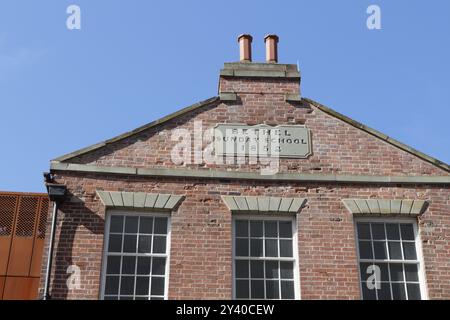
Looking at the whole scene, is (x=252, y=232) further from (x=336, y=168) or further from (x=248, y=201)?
(x=336, y=168)

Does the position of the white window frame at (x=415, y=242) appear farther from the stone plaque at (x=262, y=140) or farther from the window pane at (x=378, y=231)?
the stone plaque at (x=262, y=140)

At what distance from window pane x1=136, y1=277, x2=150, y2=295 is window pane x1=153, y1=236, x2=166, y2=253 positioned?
0.54 m

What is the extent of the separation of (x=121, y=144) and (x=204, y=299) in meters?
3.40

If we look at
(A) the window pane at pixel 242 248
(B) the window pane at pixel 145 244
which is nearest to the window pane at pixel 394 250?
(A) the window pane at pixel 242 248

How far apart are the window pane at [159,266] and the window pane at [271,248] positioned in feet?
5.99

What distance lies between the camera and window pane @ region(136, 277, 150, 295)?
37.3ft

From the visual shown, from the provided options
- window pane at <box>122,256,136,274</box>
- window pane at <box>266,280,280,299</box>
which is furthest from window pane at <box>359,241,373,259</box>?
window pane at <box>122,256,136,274</box>

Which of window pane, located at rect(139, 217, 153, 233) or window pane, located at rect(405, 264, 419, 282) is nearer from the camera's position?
window pane, located at rect(405, 264, 419, 282)

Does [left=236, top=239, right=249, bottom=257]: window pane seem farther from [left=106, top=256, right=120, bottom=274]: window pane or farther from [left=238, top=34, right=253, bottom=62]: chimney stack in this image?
[left=238, top=34, right=253, bottom=62]: chimney stack

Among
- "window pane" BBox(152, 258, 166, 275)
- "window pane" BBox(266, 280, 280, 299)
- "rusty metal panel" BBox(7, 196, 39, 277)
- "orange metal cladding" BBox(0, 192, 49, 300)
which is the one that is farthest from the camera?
"rusty metal panel" BBox(7, 196, 39, 277)

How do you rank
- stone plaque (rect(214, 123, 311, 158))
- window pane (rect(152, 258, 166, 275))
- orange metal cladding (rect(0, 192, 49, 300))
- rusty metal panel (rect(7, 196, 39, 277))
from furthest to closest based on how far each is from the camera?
stone plaque (rect(214, 123, 311, 158))
rusty metal panel (rect(7, 196, 39, 277))
orange metal cladding (rect(0, 192, 49, 300))
window pane (rect(152, 258, 166, 275))

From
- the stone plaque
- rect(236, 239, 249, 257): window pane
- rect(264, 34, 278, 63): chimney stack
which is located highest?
rect(264, 34, 278, 63): chimney stack

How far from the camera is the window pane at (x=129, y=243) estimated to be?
11695 millimetres

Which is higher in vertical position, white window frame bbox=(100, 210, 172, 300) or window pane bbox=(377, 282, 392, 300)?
white window frame bbox=(100, 210, 172, 300)
